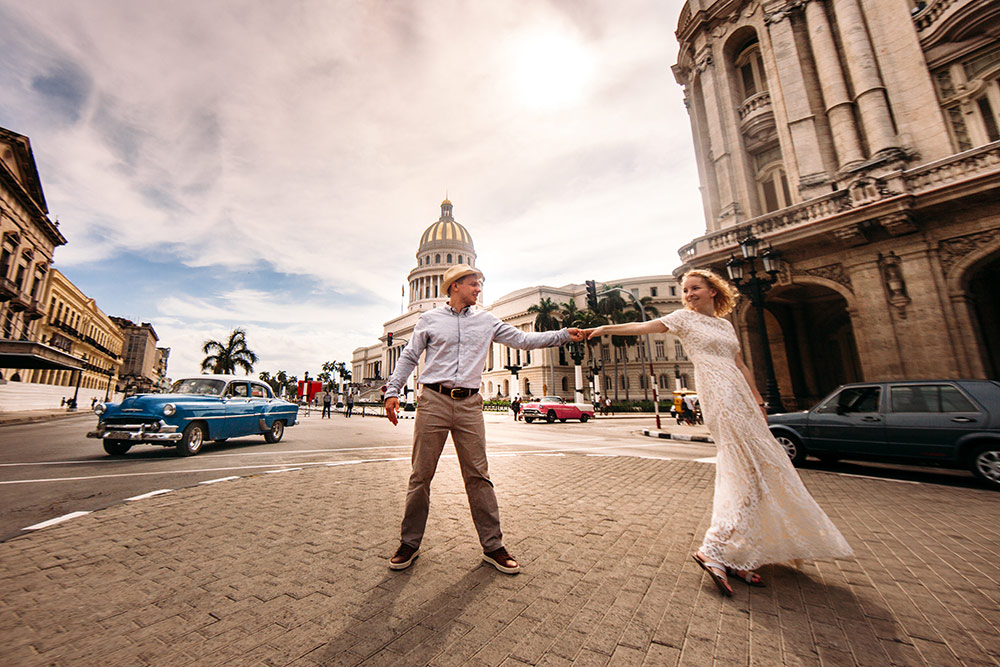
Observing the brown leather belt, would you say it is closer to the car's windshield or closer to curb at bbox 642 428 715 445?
the car's windshield

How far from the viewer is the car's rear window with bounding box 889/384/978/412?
6.01 metres

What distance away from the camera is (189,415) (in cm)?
844

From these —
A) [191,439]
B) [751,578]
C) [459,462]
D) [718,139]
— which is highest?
[718,139]

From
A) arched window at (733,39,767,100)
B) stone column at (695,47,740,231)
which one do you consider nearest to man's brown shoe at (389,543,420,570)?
stone column at (695,47,740,231)

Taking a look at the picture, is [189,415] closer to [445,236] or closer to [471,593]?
[471,593]

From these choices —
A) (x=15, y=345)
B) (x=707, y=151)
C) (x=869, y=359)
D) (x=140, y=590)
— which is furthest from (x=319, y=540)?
(x=15, y=345)

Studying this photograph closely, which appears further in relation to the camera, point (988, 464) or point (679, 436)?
point (679, 436)

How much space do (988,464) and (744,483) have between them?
19.0 feet

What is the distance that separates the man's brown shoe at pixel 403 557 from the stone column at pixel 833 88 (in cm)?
1847

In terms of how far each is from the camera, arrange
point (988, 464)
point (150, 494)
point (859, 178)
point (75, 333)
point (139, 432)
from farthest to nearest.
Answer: point (75, 333) → point (859, 178) → point (139, 432) → point (988, 464) → point (150, 494)

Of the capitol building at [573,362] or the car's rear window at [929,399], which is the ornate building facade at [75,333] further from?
the car's rear window at [929,399]

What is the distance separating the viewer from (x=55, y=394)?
113 feet

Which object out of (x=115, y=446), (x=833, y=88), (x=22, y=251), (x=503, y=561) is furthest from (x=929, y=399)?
(x=22, y=251)

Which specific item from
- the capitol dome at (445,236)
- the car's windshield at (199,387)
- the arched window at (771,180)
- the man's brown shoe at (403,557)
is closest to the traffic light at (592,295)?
the arched window at (771,180)
